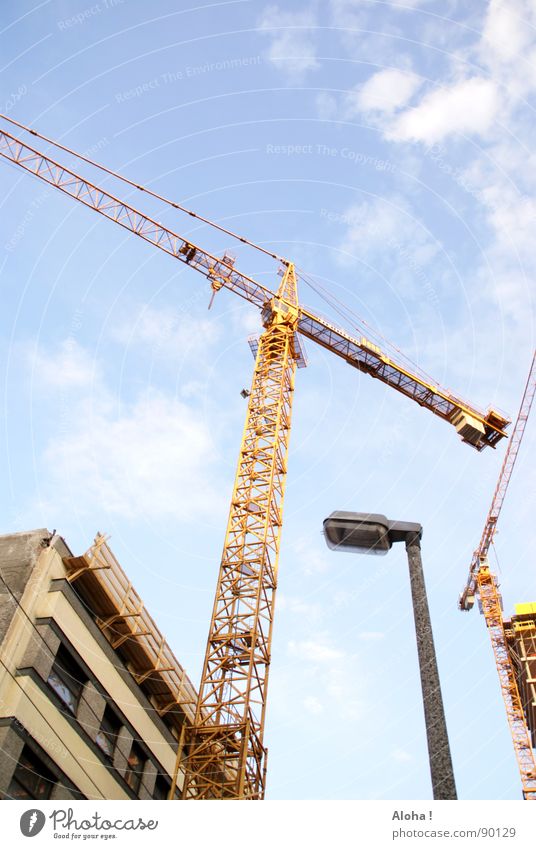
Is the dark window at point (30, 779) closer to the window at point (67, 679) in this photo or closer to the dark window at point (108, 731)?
the window at point (67, 679)

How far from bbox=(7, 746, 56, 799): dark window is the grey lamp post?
9814 millimetres

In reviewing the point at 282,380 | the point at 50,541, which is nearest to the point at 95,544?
the point at 50,541

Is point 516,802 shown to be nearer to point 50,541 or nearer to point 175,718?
point 50,541

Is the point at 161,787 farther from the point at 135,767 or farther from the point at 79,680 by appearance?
the point at 79,680

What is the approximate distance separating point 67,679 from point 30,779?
297cm

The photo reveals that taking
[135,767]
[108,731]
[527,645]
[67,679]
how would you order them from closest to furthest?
1. [67,679]
2. [108,731]
3. [135,767]
4. [527,645]

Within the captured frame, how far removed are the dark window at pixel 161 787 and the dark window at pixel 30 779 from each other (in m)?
7.37

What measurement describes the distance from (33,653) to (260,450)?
17.8 meters

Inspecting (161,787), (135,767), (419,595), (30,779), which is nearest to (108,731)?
(135,767)

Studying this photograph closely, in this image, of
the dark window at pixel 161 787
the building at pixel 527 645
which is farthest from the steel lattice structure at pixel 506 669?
the dark window at pixel 161 787

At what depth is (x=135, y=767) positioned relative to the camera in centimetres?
2517

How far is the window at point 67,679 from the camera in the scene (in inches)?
834

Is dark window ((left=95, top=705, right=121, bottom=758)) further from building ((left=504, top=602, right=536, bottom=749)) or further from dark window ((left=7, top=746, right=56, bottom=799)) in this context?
building ((left=504, top=602, right=536, bottom=749))

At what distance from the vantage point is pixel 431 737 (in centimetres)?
1277
